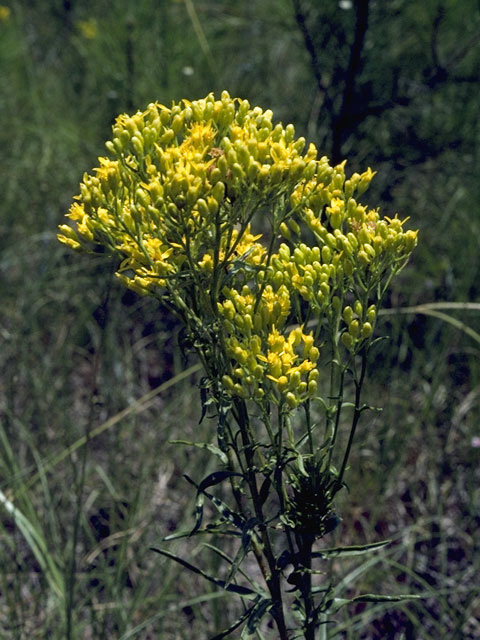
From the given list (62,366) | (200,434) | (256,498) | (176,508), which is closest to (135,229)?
(256,498)

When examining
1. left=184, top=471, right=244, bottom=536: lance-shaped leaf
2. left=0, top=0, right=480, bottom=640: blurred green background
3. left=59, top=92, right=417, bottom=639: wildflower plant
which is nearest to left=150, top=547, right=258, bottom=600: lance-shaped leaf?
left=59, top=92, right=417, bottom=639: wildflower plant

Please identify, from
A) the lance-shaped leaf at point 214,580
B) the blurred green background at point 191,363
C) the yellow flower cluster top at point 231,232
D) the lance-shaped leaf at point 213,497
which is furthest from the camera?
the blurred green background at point 191,363

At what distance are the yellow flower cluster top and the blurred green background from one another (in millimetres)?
665

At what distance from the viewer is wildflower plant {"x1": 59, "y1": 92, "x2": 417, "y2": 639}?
132cm

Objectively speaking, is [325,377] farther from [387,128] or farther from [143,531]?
[387,128]

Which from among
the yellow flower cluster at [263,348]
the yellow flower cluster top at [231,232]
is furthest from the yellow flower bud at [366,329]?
the yellow flower cluster at [263,348]

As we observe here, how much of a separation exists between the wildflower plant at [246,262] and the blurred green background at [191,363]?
67 cm

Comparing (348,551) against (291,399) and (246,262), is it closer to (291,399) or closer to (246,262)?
(291,399)

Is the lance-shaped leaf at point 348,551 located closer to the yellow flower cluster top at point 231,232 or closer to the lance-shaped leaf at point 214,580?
the lance-shaped leaf at point 214,580

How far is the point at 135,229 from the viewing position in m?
1.38

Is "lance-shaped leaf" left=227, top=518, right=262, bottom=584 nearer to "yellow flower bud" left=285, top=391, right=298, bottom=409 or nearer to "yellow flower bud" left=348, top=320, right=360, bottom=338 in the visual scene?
"yellow flower bud" left=285, top=391, right=298, bottom=409

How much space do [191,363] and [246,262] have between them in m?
2.48

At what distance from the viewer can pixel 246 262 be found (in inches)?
57.4

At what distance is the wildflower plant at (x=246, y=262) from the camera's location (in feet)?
4.33
